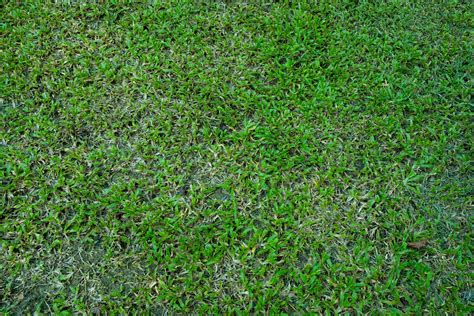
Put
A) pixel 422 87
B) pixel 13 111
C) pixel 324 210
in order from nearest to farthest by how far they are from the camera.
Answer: pixel 324 210 → pixel 13 111 → pixel 422 87

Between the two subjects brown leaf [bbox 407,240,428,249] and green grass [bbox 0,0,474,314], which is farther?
brown leaf [bbox 407,240,428,249]

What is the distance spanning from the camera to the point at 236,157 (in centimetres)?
281

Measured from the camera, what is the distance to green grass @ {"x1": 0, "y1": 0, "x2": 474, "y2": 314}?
7.66 ft

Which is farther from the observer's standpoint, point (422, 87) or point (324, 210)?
point (422, 87)

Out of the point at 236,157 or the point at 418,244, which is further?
the point at 236,157

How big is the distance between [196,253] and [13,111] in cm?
165

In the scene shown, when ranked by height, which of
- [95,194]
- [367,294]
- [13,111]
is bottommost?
[367,294]

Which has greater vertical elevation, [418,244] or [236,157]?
[236,157]

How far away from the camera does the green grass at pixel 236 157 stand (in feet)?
7.66

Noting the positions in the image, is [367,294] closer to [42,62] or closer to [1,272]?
[1,272]

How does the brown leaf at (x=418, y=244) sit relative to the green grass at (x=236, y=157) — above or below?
below

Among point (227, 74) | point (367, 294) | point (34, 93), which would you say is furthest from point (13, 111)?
point (367, 294)

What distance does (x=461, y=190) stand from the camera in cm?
269

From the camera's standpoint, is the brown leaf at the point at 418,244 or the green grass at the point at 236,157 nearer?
the green grass at the point at 236,157
